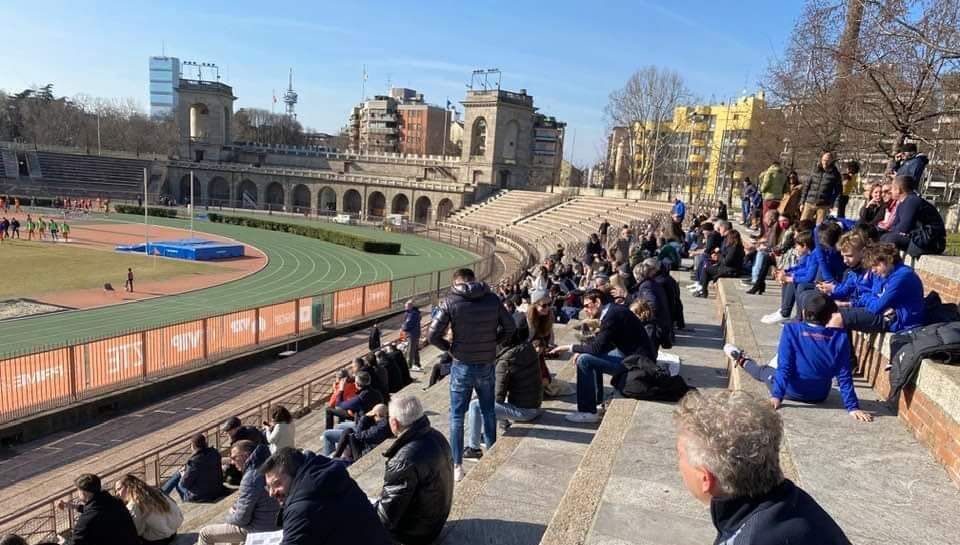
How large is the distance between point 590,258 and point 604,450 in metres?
12.1

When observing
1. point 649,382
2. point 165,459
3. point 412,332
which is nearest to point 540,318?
point 649,382

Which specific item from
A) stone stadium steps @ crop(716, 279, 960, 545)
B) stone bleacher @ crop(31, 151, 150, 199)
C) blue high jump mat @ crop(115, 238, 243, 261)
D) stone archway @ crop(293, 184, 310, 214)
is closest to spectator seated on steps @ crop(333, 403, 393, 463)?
stone stadium steps @ crop(716, 279, 960, 545)

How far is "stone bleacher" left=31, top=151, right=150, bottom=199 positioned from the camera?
6606 cm

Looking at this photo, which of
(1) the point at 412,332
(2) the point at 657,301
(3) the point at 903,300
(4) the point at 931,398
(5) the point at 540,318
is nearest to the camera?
(4) the point at 931,398

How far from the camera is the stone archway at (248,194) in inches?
2948

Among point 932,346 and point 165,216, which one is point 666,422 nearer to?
point 932,346

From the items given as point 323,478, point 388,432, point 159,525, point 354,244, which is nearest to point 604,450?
point 323,478

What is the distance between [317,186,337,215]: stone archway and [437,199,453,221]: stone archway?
47.9 ft

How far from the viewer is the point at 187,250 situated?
3709cm

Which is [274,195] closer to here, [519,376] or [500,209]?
[500,209]

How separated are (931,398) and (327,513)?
4.47 meters

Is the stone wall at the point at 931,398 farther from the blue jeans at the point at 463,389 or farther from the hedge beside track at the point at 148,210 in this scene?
the hedge beside track at the point at 148,210

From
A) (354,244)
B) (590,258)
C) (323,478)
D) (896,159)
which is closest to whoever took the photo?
(323,478)

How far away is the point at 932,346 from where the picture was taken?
4.77 m
